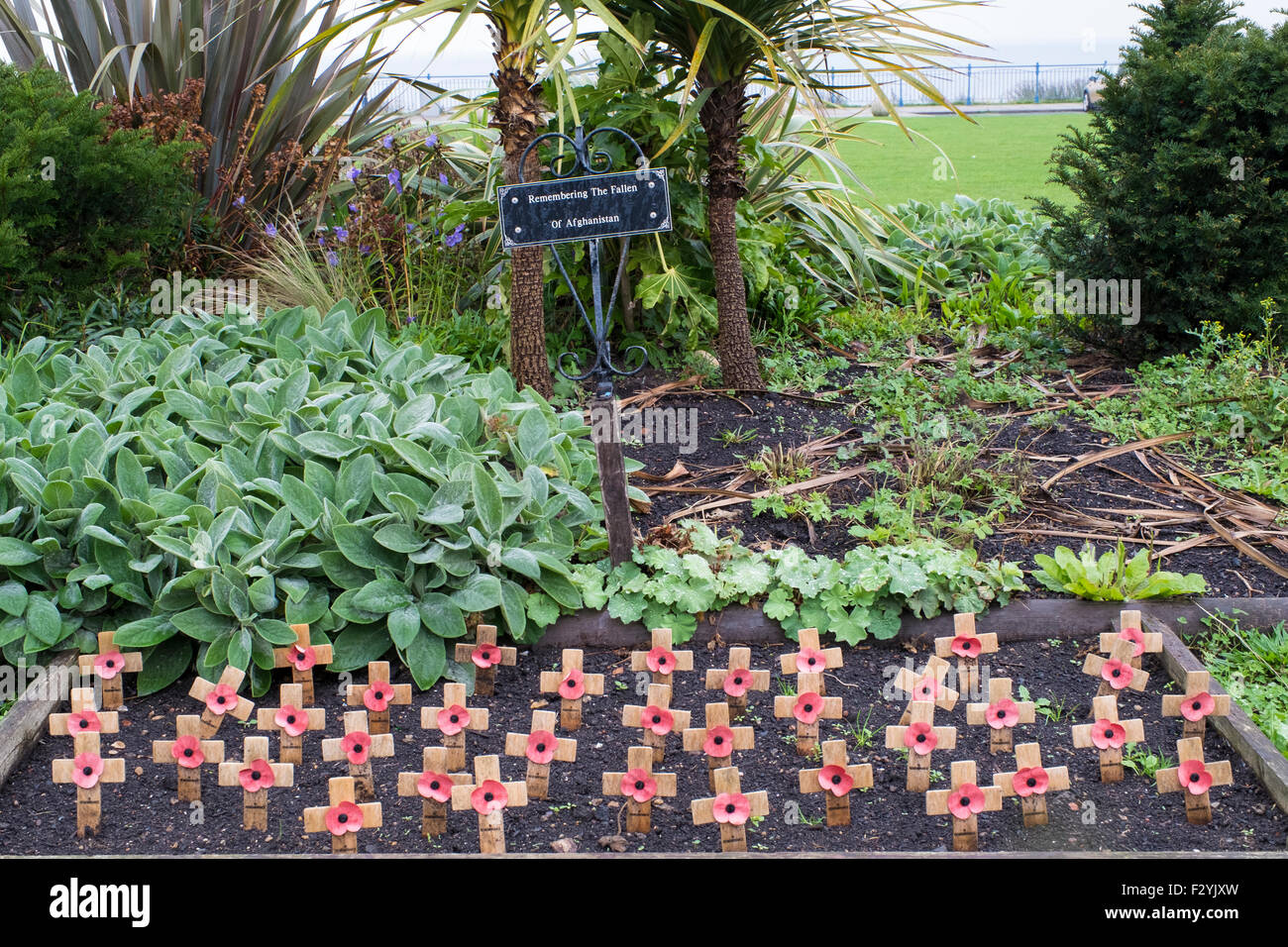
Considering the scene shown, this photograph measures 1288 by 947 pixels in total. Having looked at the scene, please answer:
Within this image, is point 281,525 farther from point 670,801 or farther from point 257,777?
point 670,801

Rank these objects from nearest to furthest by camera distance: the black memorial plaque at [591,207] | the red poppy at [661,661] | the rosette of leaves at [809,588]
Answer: the red poppy at [661,661] → the rosette of leaves at [809,588] → the black memorial plaque at [591,207]

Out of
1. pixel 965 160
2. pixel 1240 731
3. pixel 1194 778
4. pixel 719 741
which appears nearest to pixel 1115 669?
pixel 1240 731

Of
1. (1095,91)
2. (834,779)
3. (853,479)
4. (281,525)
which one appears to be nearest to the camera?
(834,779)

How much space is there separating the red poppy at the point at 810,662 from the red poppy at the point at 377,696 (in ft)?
3.27

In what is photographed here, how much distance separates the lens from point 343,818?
6.89 ft

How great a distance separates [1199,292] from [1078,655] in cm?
253

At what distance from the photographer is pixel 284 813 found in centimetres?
229

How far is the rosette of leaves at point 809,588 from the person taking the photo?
2.88 m

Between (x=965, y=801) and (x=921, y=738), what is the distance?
0.19 meters

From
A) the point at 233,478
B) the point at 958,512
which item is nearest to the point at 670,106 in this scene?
the point at 958,512

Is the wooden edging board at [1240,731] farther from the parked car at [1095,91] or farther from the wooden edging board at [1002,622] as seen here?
the parked car at [1095,91]

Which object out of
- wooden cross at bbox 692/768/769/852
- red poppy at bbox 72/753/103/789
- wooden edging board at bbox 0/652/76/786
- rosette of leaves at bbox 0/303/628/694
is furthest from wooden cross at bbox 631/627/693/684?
wooden edging board at bbox 0/652/76/786

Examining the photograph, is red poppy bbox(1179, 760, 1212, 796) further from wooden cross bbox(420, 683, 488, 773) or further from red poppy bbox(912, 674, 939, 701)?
wooden cross bbox(420, 683, 488, 773)

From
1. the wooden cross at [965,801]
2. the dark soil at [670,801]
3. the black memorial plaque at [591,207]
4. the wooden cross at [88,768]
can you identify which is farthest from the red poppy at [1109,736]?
the wooden cross at [88,768]
